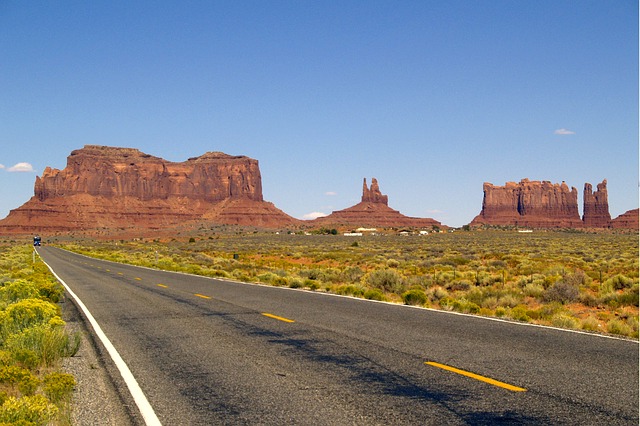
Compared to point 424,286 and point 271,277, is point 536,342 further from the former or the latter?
point 271,277

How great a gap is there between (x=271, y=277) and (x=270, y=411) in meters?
20.6

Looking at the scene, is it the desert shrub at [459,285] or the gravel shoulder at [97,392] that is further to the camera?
the desert shrub at [459,285]

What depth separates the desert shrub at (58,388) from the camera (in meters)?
6.25

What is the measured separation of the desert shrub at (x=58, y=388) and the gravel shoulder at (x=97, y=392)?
168 mm

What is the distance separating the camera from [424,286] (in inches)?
963

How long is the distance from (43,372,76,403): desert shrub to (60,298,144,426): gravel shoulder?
0.17 m

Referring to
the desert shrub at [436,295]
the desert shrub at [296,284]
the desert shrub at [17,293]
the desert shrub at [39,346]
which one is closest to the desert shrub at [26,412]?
the desert shrub at [39,346]

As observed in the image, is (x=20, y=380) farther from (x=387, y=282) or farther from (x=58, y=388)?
(x=387, y=282)

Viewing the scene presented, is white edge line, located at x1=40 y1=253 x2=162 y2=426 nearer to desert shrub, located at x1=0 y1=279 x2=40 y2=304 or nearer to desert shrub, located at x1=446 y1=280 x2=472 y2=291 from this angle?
desert shrub, located at x1=0 y1=279 x2=40 y2=304

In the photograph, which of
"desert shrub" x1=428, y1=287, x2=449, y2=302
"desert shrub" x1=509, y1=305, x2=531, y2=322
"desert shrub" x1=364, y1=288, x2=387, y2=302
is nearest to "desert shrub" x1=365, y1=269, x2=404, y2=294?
"desert shrub" x1=428, y1=287, x2=449, y2=302

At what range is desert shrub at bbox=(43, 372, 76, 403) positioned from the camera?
20.5 ft

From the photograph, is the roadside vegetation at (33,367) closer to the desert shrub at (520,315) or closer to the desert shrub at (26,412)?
the desert shrub at (26,412)

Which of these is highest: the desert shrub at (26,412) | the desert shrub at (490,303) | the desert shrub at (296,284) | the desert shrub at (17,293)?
the desert shrub at (17,293)

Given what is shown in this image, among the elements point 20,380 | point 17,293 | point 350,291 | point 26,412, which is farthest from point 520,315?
point 17,293
